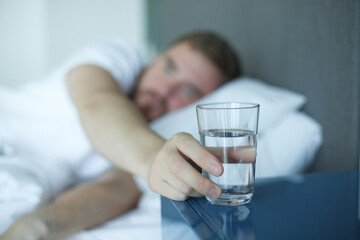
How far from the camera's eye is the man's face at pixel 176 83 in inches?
48.6

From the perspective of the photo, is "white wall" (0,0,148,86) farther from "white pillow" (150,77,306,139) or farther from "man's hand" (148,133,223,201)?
"man's hand" (148,133,223,201)

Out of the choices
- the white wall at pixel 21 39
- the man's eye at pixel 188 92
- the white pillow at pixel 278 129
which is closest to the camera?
the white pillow at pixel 278 129

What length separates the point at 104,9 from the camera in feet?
12.6

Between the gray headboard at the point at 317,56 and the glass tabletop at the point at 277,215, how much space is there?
0.23 m

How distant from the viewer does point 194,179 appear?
462 millimetres

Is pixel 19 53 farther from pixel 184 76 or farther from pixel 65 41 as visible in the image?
pixel 184 76

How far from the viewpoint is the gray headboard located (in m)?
0.77

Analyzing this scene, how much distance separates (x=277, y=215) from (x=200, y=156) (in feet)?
0.48

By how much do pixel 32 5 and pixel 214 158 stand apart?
402cm

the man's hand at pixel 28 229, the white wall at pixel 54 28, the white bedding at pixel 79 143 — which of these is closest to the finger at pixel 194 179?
the white bedding at pixel 79 143

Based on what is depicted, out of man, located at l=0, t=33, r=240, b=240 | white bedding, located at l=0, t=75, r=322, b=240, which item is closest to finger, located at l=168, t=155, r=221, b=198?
man, located at l=0, t=33, r=240, b=240

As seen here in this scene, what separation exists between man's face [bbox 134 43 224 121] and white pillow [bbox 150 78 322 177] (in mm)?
217

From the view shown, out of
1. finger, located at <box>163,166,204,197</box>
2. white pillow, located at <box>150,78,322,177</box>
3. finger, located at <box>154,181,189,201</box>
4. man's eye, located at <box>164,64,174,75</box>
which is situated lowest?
white pillow, located at <box>150,78,322,177</box>

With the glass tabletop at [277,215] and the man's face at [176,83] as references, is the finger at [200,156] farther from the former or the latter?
the man's face at [176,83]
